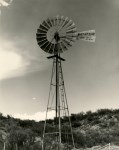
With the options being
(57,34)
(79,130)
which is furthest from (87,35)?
(79,130)

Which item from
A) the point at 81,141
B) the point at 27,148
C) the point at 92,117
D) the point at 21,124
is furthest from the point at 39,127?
the point at 92,117

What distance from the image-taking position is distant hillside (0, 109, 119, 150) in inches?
1144

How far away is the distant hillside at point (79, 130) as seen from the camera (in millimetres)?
29058

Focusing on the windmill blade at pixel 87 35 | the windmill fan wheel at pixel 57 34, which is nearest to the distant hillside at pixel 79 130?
the windmill fan wheel at pixel 57 34

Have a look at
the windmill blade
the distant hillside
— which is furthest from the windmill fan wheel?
the distant hillside

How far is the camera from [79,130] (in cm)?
4128

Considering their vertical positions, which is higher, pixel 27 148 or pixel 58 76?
pixel 58 76

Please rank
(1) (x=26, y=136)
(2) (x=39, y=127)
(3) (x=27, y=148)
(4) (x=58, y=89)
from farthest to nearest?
(2) (x=39, y=127) → (1) (x=26, y=136) → (3) (x=27, y=148) → (4) (x=58, y=89)

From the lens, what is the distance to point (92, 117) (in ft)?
161

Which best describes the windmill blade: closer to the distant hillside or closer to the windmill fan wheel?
the windmill fan wheel

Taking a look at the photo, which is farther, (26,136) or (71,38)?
(26,136)

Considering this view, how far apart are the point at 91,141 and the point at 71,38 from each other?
49.4 feet

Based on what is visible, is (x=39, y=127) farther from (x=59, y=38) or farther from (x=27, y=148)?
(x=59, y=38)

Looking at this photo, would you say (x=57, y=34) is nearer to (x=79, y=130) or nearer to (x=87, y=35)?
(x=87, y=35)
